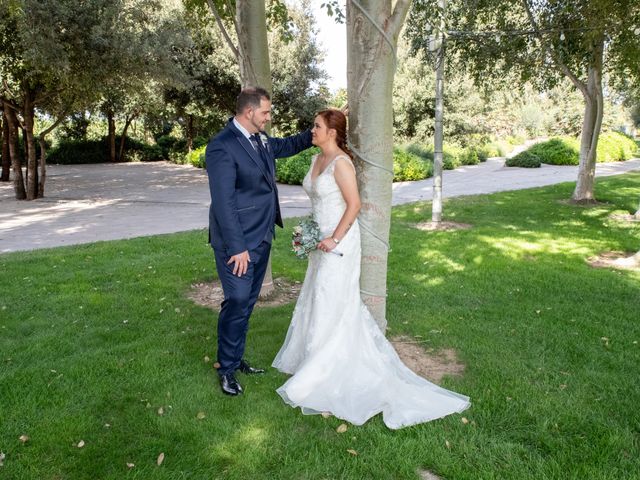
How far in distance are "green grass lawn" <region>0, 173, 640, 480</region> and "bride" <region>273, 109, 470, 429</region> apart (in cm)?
15

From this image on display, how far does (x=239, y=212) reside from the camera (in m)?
3.53

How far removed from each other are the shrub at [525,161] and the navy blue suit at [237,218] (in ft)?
75.5

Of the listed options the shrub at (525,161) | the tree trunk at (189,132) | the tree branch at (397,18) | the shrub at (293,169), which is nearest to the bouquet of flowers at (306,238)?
the tree branch at (397,18)

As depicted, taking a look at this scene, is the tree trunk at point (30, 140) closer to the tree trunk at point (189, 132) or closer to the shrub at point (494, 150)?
the tree trunk at point (189, 132)

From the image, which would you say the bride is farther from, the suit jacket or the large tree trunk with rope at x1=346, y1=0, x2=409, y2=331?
the suit jacket

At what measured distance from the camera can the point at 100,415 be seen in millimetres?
3332

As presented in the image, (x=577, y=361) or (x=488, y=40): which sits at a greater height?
(x=488, y=40)

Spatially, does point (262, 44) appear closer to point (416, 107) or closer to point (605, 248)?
point (605, 248)

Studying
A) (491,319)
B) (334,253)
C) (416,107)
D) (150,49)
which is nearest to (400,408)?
(334,253)

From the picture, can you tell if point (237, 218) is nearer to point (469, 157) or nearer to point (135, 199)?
point (135, 199)

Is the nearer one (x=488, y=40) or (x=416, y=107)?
(x=488, y=40)

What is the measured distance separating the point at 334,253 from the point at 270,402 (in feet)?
3.62

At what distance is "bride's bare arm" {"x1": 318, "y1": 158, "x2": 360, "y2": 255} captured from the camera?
3434 millimetres

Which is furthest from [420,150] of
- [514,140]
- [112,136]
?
[112,136]
